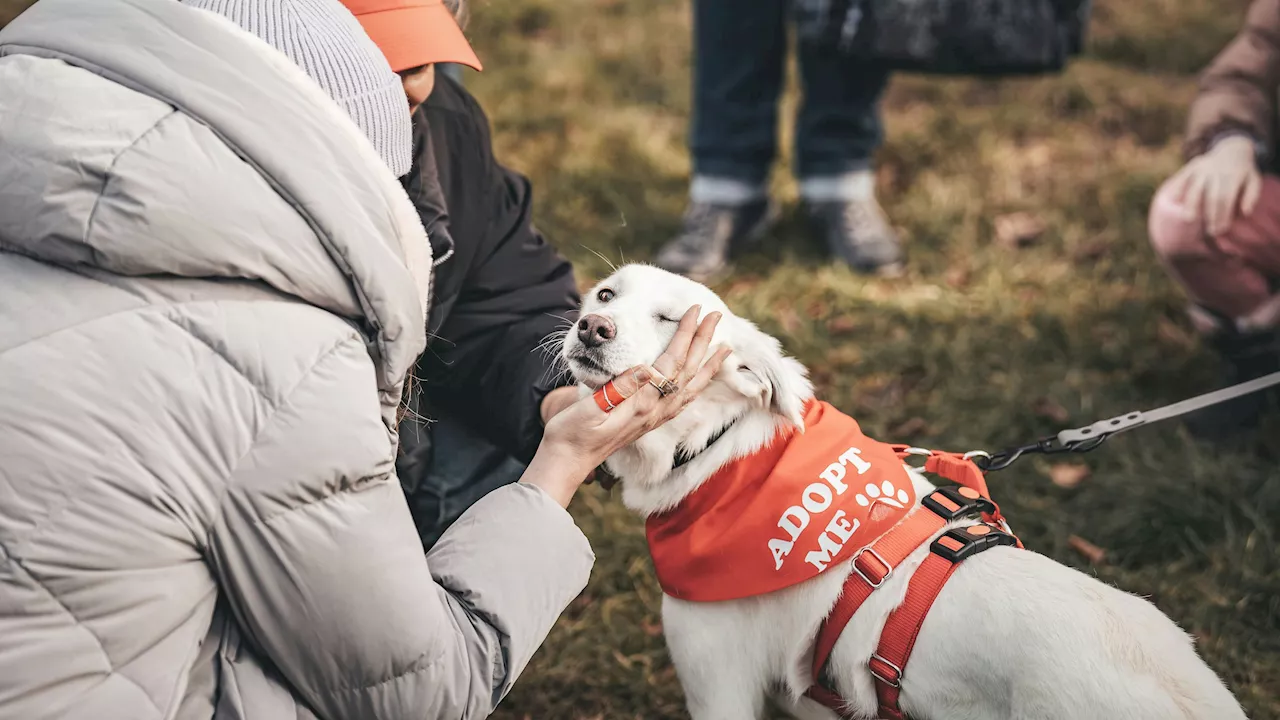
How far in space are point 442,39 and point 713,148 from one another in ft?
8.43

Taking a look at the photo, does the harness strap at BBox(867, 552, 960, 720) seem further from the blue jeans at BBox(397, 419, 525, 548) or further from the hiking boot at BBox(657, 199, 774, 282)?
the hiking boot at BBox(657, 199, 774, 282)

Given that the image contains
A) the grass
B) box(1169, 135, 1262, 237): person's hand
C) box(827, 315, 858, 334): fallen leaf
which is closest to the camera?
the grass

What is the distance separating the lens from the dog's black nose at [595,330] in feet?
6.76

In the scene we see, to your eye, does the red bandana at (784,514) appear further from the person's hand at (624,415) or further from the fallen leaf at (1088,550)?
the fallen leaf at (1088,550)

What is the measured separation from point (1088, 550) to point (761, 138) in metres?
2.27

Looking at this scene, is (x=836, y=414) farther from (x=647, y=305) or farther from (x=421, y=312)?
(x=421, y=312)

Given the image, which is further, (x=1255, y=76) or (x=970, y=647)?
(x=1255, y=76)

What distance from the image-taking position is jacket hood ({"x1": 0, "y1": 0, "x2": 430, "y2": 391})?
125 cm

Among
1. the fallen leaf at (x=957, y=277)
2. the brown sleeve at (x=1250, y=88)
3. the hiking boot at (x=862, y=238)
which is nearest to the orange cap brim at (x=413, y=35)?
the brown sleeve at (x=1250, y=88)

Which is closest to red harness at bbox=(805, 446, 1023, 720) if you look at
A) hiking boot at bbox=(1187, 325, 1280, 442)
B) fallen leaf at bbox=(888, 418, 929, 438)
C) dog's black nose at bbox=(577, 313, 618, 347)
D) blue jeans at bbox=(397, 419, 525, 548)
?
dog's black nose at bbox=(577, 313, 618, 347)

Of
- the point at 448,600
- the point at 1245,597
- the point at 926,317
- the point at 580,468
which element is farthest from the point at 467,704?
the point at 926,317

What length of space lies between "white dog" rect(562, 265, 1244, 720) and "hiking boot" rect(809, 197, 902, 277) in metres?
2.35

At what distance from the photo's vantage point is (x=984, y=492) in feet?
7.10

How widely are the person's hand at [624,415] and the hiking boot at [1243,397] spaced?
2.11 m
